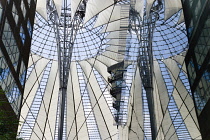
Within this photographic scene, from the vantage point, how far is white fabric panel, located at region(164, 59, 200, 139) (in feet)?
83.2

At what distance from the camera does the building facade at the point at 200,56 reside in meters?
18.5

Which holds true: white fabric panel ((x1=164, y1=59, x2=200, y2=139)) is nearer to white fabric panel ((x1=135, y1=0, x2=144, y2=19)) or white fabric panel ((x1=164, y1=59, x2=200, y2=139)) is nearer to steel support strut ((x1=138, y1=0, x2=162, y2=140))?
steel support strut ((x1=138, y1=0, x2=162, y2=140))

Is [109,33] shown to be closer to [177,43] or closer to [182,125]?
[177,43]

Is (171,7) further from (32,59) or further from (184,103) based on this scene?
(32,59)

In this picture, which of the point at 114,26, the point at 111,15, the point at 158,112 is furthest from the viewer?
the point at 114,26

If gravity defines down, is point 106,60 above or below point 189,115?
above

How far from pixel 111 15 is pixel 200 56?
2040cm

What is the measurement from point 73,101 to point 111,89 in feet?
17.4

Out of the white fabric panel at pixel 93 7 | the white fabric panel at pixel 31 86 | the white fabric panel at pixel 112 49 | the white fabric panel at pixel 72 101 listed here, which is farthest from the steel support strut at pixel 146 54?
the white fabric panel at pixel 31 86

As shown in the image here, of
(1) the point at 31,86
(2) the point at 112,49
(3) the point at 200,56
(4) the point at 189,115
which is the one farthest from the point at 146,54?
(1) the point at 31,86

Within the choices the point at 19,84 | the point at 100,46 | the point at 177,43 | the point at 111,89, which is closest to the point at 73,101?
the point at 111,89

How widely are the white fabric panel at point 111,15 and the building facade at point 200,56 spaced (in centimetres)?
1639

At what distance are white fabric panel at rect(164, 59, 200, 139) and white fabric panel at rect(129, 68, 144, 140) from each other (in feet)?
14.1

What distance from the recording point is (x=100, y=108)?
4309 cm
